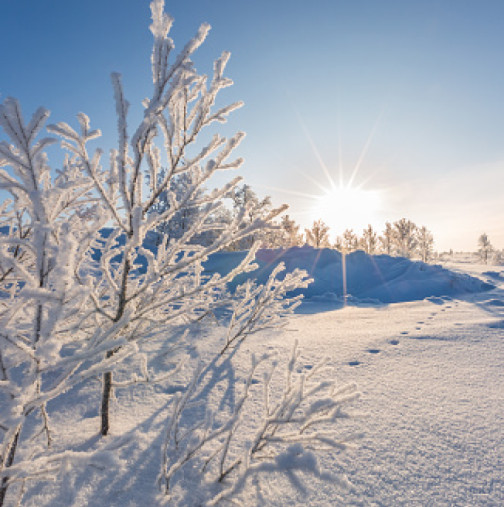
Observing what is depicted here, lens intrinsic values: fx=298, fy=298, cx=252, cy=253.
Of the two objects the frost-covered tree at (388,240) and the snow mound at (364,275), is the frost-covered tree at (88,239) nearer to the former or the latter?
the snow mound at (364,275)

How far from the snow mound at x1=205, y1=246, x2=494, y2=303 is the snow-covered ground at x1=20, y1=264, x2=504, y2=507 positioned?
11.6 feet

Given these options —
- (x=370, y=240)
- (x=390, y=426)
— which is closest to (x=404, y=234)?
(x=370, y=240)

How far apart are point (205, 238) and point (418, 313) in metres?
13.7

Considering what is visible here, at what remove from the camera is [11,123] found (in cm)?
92

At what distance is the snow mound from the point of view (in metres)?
6.73

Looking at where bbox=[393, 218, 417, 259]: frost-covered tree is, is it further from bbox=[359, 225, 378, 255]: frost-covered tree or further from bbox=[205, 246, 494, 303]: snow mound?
bbox=[205, 246, 494, 303]: snow mound

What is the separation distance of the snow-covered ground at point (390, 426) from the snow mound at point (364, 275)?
355 cm

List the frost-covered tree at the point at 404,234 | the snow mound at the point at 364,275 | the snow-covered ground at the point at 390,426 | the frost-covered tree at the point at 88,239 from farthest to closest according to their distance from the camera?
the frost-covered tree at the point at 404,234, the snow mound at the point at 364,275, the snow-covered ground at the point at 390,426, the frost-covered tree at the point at 88,239

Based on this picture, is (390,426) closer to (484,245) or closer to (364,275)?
(364,275)

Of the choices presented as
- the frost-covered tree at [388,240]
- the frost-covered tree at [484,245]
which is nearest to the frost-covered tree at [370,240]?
the frost-covered tree at [388,240]

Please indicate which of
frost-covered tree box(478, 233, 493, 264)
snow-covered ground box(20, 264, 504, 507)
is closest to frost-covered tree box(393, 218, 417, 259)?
frost-covered tree box(478, 233, 493, 264)

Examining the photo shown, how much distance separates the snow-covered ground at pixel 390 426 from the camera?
1183 mm

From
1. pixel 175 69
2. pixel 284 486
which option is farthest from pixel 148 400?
pixel 175 69

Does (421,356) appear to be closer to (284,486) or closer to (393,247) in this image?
(284,486)
